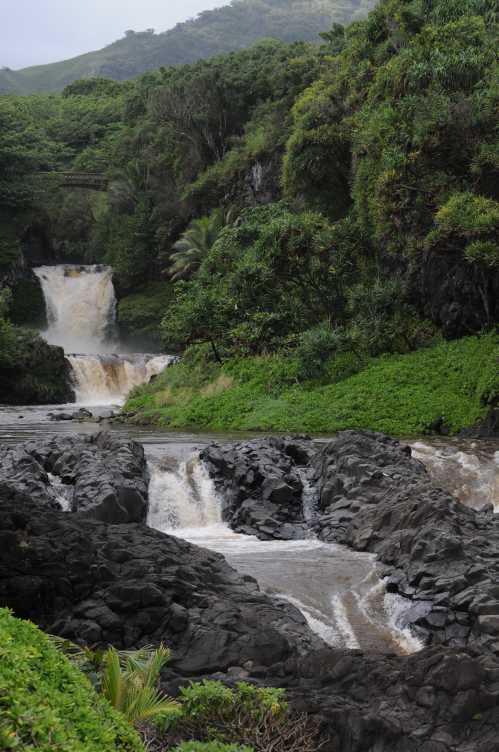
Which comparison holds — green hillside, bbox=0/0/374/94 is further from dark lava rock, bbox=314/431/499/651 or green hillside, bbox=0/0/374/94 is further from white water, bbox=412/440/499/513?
dark lava rock, bbox=314/431/499/651

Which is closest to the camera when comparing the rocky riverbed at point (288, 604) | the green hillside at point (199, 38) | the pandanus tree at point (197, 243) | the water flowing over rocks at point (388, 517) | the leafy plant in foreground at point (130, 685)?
the leafy plant in foreground at point (130, 685)

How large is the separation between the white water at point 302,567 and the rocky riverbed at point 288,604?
0.28 metres

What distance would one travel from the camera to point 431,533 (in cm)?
1089

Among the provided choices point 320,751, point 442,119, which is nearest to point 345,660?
point 320,751

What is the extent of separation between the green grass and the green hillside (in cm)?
14345

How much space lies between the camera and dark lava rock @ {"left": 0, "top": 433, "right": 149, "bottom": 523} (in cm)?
1384

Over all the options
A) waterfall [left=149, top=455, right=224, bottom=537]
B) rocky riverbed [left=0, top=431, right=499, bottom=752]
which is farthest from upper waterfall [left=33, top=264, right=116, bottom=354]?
rocky riverbed [left=0, top=431, right=499, bottom=752]

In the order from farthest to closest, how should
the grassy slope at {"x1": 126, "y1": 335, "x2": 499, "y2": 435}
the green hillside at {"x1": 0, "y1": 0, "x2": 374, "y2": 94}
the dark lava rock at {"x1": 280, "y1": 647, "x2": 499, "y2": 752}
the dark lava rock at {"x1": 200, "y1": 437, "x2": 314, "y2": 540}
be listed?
the green hillside at {"x1": 0, "y1": 0, "x2": 374, "y2": 94} < the grassy slope at {"x1": 126, "y1": 335, "x2": 499, "y2": 435} < the dark lava rock at {"x1": 200, "y1": 437, "x2": 314, "y2": 540} < the dark lava rock at {"x1": 280, "y1": 647, "x2": 499, "y2": 752}

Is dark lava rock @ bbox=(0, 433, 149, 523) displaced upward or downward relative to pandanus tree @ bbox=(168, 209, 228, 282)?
downward

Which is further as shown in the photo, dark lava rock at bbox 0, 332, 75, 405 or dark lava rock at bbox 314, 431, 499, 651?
dark lava rock at bbox 0, 332, 75, 405

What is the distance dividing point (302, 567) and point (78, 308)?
35.3m

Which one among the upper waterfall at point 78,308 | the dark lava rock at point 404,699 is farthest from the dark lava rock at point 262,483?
the upper waterfall at point 78,308

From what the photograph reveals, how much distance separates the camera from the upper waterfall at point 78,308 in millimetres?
43988

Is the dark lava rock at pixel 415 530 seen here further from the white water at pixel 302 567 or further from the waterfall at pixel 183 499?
the waterfall at pixel 183 499
